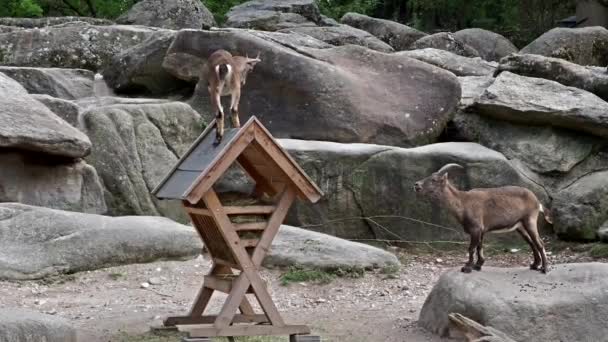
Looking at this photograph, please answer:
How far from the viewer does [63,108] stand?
1264 cm

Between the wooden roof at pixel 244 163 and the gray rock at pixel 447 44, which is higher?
the wooden roof at pixel 244 163

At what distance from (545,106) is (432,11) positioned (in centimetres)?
1927

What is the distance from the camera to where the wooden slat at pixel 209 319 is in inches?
307

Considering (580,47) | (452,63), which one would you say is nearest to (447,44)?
(580,47)

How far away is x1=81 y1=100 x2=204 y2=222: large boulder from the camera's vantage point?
490 inches

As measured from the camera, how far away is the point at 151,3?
20047 mm

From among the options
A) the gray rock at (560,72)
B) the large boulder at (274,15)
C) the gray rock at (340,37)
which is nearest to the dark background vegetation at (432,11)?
the large boulder at (274,15)

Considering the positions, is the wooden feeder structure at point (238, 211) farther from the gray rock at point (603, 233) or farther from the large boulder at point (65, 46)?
the large boulder at point (65, 46)

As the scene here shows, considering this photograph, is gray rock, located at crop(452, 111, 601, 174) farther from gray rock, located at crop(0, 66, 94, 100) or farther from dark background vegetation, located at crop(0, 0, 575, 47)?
dark background vegetation, located at crop(0, 0, 575, 47)

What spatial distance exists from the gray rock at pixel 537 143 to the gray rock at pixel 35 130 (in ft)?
18.5

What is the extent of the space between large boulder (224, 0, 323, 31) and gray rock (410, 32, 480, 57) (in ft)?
8.64

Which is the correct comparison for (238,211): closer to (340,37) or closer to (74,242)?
(74,242)

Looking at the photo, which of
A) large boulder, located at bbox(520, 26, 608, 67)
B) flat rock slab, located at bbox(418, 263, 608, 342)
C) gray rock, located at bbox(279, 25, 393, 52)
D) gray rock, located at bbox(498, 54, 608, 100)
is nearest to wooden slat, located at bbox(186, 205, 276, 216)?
flat rock slab, located at bbox(418, 263, 608, 342)

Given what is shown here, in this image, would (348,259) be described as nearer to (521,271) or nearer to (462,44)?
(521,271)
